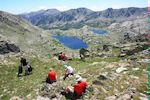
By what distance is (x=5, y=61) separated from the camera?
131 ft

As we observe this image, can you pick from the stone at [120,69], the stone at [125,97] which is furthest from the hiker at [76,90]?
the stone at [120,69]

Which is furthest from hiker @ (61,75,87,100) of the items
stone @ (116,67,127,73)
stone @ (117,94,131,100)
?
stone @ (116,67,127,73)

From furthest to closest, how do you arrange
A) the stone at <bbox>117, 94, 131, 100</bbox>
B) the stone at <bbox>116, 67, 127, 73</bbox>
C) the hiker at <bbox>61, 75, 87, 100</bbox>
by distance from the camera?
the stone at <bbox>116, 67, 127, 73</bbox> → the hiker at <bbox>61, 75, 87, 100</bbox> → the stone at <bbox>117, 94, 131, 100</bbox>

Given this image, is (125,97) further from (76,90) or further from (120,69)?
(120,69)

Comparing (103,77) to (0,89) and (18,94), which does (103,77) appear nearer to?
(18,94)

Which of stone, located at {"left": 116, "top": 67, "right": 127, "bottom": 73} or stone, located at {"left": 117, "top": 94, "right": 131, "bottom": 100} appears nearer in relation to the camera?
stone, located at {"left": 117, "top": 94, "right": 131, "bottom": 100}

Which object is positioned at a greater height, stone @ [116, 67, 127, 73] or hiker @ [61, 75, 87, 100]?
stone @ [116, 67, 127, 73]

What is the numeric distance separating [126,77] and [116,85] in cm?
213

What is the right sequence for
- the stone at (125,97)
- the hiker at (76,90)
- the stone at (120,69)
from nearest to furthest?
the stone at (125,97) → the hiker at (76,90) → the stone at (120,69)

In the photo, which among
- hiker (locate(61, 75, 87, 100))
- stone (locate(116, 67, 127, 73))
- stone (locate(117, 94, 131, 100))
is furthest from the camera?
stone (locate(116, 67, 127, 73))

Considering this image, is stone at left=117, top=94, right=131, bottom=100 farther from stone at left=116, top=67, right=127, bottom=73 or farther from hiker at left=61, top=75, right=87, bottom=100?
stone at left=116, top=67, right=127, bottom=73

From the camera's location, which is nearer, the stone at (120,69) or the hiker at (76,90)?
the hiker at (76,90)

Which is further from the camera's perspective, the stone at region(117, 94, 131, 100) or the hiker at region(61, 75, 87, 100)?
the hiker at region(61, 75, 87, 100)

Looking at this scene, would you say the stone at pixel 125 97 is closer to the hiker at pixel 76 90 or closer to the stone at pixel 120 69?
the hiker at pixel 76 90
